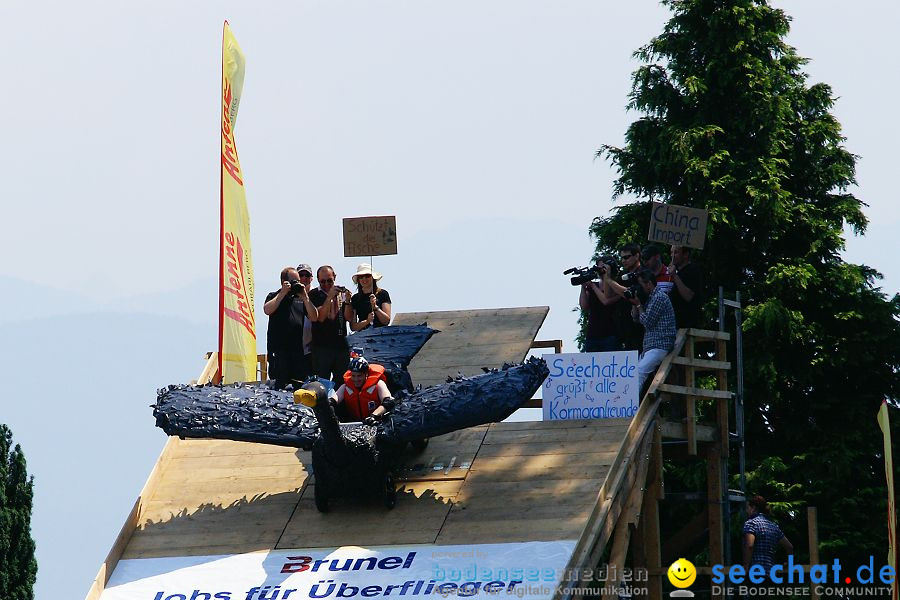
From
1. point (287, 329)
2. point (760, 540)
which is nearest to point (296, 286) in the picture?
point (287, 329)

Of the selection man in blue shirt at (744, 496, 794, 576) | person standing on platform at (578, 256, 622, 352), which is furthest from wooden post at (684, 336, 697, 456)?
man in blue shirt at (744, 496, 794, 576)

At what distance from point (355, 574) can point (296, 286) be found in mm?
3495

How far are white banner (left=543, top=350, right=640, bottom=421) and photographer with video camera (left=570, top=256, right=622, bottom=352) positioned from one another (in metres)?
0.38

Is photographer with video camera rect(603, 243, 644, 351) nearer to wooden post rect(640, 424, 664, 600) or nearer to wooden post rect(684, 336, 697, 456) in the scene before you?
wooden post rect(684, 336, 697, 456)

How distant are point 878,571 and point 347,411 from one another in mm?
10204

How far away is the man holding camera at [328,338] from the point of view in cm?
1816

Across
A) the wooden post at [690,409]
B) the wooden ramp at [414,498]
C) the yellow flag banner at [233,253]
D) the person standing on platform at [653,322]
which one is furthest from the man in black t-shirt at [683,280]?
the yellow flag banner at [233,253]

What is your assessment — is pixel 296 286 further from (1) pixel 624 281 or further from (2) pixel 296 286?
(1) pixel 624 281

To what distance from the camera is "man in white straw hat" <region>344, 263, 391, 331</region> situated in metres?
18.9

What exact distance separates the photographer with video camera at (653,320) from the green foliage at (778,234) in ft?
22.8

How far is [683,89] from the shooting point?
87.9 feet

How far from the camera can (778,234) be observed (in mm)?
25812

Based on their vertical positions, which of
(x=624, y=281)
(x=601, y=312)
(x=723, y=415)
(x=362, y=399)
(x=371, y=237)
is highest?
(x=371, y=237)

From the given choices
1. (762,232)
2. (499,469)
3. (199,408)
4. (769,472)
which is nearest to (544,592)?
(499,469)
